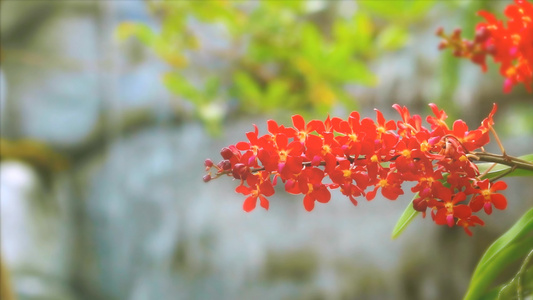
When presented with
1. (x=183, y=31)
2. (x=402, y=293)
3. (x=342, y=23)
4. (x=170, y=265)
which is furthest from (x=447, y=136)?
(x=170, y=265)

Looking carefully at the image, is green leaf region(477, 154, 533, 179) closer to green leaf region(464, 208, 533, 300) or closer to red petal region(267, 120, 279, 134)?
green leaf region(464, 208, 533, 300)

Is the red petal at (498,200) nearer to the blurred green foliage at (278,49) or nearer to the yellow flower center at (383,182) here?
the yellow flower center at (383,182)

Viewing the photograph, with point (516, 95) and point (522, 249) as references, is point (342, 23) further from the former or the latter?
point (522, 249)

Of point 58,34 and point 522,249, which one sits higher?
point 58,34

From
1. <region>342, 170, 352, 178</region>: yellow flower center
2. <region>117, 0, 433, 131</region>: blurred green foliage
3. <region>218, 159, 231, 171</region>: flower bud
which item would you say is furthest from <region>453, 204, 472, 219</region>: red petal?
<region>117, 0, 433, 131</region>: blurred green foliage

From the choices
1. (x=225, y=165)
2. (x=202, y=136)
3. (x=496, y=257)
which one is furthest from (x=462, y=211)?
(x=202, y=136)

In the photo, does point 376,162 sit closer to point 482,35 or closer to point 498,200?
point 498,200
